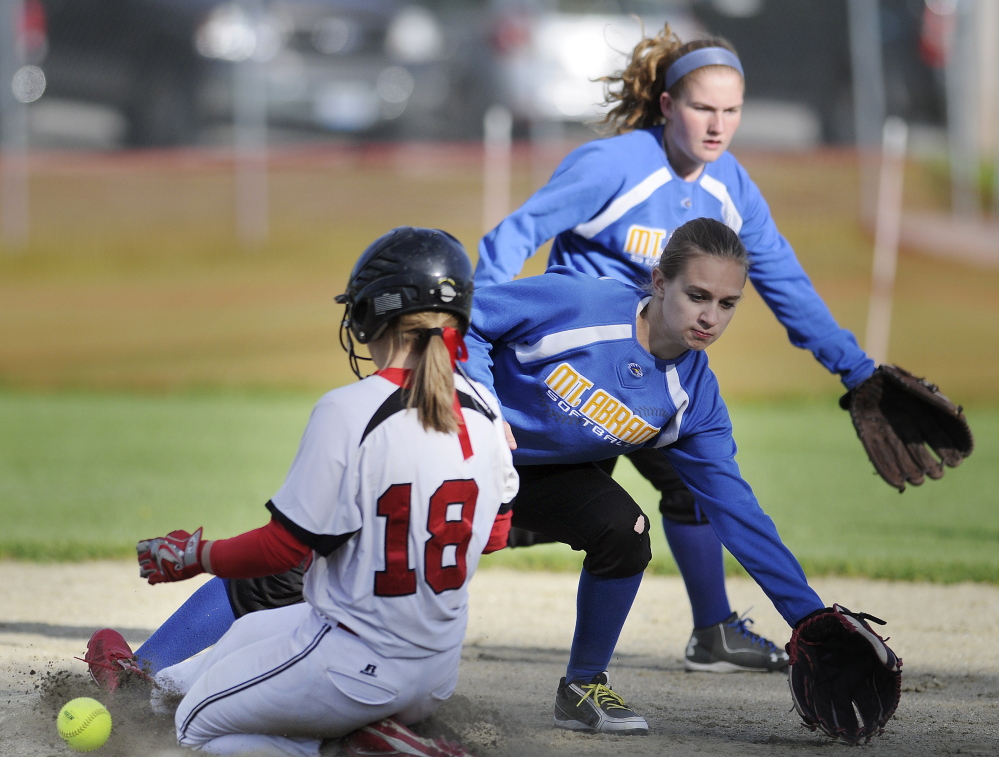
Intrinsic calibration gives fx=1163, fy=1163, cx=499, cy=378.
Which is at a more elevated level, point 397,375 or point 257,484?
point 397,375

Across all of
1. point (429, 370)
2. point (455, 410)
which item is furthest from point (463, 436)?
point (429, 370)

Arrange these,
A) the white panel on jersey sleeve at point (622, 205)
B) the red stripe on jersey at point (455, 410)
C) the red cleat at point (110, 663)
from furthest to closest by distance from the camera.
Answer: the white panel on jersey sleeve at point (622, 205), the red cleat at point (110, 663), the red stripe on jersey at point (455, 410)

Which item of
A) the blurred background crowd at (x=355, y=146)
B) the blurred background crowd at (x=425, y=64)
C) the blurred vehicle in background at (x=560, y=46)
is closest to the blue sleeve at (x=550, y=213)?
the blurred background crowd at (x=355, y=146)

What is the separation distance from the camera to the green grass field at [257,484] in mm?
5547

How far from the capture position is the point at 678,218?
361cm

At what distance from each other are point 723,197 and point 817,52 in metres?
10.7

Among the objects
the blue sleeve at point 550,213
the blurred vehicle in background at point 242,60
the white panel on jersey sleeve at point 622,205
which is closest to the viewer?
the blue sleeve at point 550,213

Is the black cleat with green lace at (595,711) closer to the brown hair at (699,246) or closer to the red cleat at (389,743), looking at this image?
the red cleat at (389,743)

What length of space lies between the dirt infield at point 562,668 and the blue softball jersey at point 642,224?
1060mm

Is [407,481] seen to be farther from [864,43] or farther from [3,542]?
[864,43]

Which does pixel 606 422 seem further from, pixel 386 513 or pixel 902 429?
pixel 902 429

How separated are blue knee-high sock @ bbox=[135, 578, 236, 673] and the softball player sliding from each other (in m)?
0.44

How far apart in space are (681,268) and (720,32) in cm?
1103

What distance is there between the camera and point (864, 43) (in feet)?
43.9
